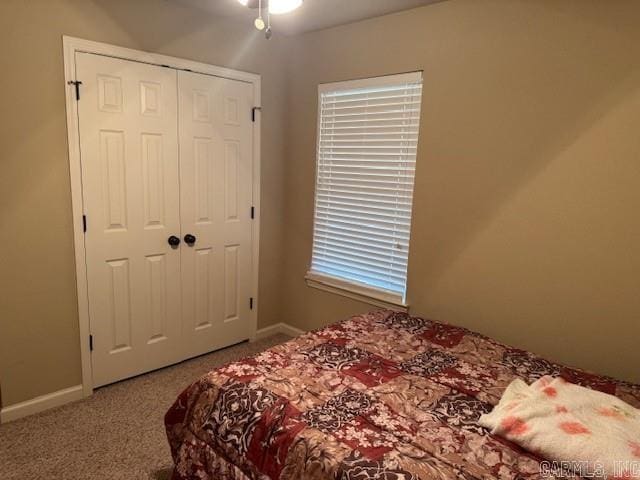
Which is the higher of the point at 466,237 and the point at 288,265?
the point at 466,237

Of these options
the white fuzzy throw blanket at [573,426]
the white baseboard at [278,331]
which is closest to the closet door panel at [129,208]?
the white baseboard at [278,331]

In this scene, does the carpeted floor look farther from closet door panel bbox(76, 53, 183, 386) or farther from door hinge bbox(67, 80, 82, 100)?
door hinge bbox(67, 80, 82, 100)

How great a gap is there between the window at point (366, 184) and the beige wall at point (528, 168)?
4.2 inches

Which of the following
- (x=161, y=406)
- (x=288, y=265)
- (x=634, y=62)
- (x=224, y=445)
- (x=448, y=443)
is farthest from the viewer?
(x=288, y=265)

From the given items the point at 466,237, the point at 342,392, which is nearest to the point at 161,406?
the point at 342,392

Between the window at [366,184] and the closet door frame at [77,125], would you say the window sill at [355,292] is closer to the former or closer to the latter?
the window at [366,184]

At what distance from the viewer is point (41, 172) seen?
7.61ft

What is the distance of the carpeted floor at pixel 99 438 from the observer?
80.1 inches

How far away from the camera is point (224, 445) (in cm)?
160

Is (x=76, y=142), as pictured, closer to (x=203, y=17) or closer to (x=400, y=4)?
(x=203, y=17)

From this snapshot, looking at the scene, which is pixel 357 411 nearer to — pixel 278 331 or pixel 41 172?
pixel 41 172

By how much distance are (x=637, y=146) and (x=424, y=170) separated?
1.10 meters

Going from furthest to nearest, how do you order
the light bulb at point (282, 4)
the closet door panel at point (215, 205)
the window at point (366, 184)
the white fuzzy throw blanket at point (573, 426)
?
1. the closet door panel at point (215, 205)
2. the window at point (366, 184)
3. the light bulb at point (282, 4)
4. the white fuzzy throw blanket at point (573, 426)

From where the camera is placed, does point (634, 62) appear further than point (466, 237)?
No
